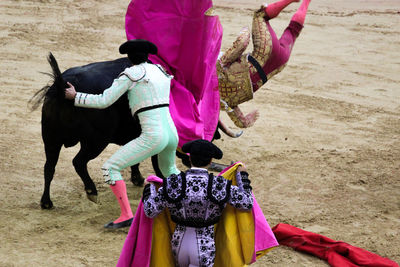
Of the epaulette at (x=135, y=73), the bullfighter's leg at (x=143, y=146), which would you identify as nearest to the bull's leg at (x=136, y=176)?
the bullfighter's leg at (x=143, y=146)

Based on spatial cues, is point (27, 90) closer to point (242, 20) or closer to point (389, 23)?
point (242, 20)

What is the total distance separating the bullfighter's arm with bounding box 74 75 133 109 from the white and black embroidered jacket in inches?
51.7

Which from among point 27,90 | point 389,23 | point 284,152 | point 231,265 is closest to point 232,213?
point 231,265

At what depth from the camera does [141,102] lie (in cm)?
524

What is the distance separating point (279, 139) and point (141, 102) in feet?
11.7

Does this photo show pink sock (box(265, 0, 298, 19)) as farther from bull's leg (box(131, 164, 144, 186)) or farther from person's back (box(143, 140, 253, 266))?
person's back (box(143, 140, 253, 266))

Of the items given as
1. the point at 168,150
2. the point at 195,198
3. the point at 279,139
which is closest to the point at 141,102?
the point at 168,150

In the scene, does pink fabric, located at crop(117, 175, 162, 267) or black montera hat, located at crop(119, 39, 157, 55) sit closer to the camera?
pink fabric, located at crop(117, 175, 162, 267)

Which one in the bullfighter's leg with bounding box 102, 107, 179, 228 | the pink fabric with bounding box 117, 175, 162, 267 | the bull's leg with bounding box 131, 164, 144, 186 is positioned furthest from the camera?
the bull's leg with bounding box 131, 164, 144, 186

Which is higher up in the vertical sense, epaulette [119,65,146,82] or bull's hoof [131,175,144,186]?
epaulette [119,65,146,82]

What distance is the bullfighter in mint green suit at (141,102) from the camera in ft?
16.8

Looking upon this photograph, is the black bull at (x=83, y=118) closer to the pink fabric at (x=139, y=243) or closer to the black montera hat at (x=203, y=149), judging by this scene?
the pink fabric at (x=139, y=243)

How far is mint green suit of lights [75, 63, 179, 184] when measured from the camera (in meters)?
5.13

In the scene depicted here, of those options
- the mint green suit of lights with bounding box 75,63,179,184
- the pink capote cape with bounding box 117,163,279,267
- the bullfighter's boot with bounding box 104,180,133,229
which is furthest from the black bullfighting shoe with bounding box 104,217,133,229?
the pink capote cape with bounding box 117,163,279,267
